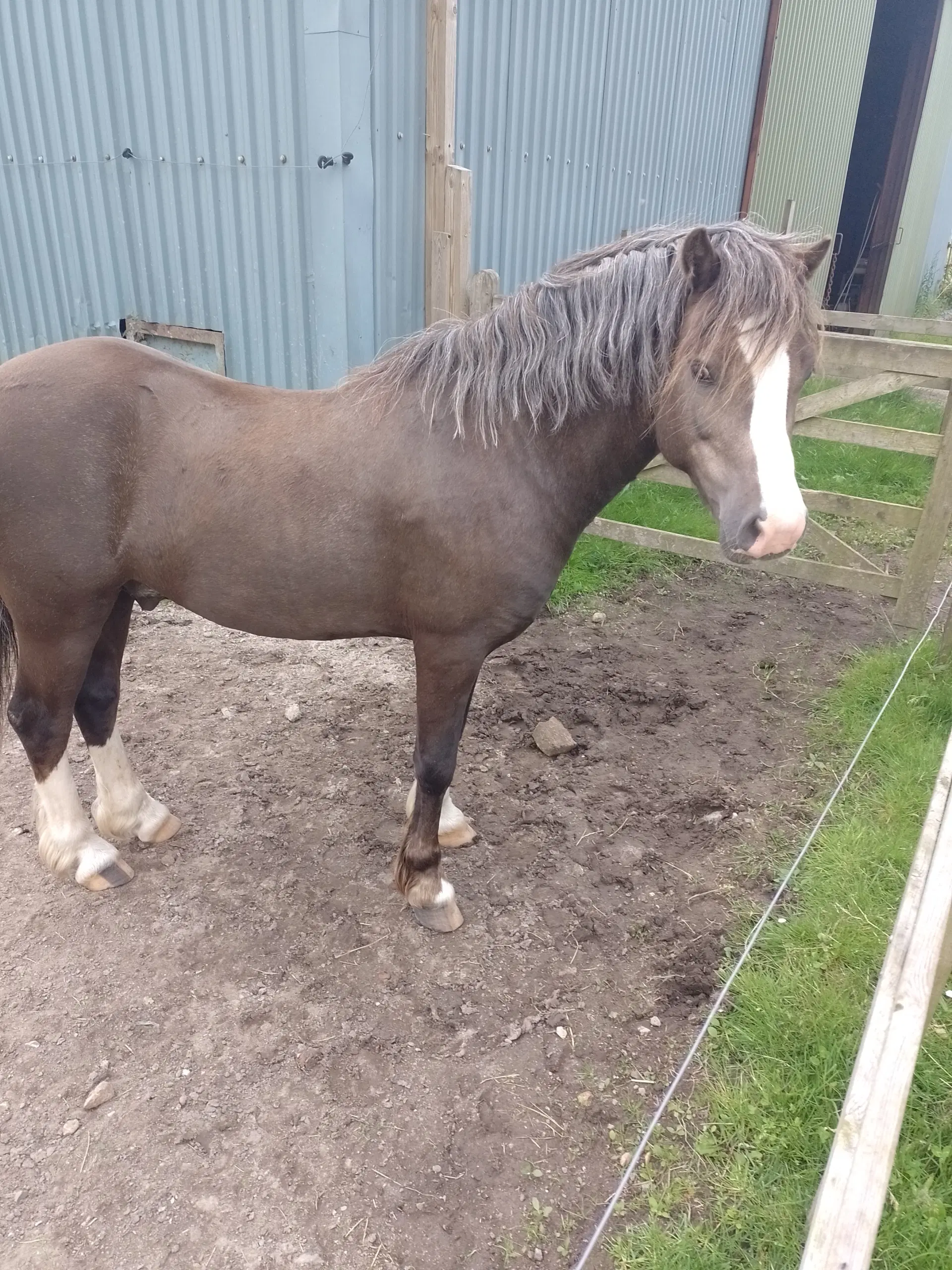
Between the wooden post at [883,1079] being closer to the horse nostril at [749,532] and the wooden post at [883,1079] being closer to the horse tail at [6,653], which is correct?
the horse nostril at [749,532]

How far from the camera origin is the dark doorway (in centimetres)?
1141

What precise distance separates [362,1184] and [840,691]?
3053 mm

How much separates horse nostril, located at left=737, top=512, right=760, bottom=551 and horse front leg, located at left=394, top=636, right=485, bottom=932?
809 mm

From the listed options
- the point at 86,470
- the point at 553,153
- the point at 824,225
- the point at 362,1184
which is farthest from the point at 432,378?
the point at 824,225

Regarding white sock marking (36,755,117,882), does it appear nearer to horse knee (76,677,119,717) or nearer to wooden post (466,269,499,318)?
horse knee (76,677,119,717)

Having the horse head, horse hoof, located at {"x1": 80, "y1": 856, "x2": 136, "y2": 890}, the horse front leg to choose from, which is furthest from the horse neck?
horse hoof, located at {"x1": 80, "y1": 856, "x2": 136, "y2": 890}

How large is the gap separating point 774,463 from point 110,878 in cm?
243

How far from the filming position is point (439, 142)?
4109mm

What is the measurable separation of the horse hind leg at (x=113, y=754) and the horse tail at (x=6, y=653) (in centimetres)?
22

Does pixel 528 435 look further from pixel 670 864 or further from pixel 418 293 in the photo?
pixel 418 293

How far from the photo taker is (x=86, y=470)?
213cm

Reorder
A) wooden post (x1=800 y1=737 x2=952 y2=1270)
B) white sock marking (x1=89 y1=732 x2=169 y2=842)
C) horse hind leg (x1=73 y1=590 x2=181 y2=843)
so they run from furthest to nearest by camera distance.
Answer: white sock marking (x1=89 y1=732 x2=169 y2=842) < horse hind leg (x1=73 y1=590 x2=181 y2=843) < wooden post (x1=800 y1=737 x2=952 y2=1270)

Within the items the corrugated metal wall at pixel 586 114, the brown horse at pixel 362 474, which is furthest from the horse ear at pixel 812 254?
the corrugated metal wall at pixel 586 114

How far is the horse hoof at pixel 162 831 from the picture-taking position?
2846mm
